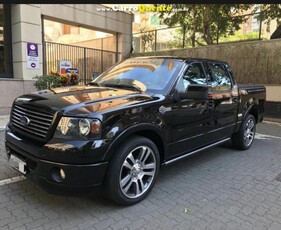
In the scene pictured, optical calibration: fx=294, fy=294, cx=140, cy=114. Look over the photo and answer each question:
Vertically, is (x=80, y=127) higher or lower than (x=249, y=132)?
higher

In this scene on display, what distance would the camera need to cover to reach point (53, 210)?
3215 millimetres

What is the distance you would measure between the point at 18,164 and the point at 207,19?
1419 centimetres

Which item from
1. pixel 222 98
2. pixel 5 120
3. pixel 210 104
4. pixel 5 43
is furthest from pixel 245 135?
pixel 5 43

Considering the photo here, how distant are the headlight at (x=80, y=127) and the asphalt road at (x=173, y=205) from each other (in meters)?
0.71

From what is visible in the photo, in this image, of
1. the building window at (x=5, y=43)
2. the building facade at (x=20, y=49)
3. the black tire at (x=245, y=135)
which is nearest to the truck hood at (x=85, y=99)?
the black tire at (x=245, y=135)

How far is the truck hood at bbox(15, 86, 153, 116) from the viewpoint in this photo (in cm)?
303

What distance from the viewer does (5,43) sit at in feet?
33.4

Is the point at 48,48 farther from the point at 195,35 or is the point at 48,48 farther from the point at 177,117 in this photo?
the point at 177,117

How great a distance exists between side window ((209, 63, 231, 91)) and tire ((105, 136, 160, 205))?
1934 mm

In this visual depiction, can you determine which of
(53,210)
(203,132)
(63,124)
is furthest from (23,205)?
(203,132)

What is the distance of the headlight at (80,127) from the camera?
292 cm

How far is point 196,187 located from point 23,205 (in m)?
2.19

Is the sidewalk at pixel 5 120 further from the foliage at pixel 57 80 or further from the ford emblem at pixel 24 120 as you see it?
the ford emblem at pixel 24 120

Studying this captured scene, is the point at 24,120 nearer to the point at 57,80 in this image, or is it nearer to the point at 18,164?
the point at 18,164
